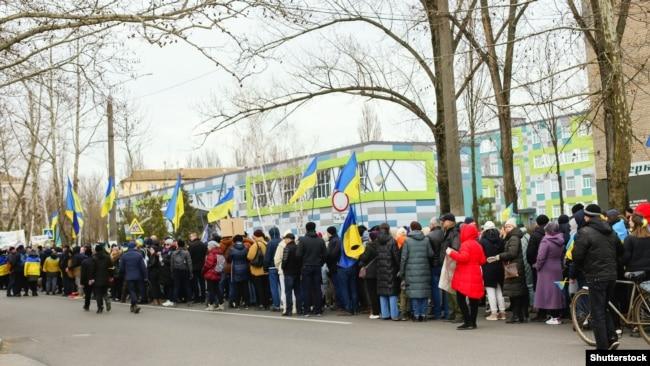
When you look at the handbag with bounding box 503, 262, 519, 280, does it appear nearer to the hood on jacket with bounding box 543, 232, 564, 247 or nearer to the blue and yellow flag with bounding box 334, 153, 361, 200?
the hood on jacket with bounding box 543, 232, 564, 247

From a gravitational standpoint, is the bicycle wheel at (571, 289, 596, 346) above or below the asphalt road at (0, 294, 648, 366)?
above

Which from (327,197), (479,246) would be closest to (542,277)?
(479,246)

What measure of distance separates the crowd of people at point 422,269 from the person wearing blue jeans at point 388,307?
24 millimetres

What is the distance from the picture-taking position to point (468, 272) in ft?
44.9

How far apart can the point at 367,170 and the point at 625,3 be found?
38.9m

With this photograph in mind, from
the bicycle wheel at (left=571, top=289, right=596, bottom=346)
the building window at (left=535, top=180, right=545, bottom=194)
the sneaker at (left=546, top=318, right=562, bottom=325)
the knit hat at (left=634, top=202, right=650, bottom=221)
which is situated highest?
the building window at (left=535, top=180, right=545, bottom=194)

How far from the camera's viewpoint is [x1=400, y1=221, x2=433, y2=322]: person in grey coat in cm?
1541

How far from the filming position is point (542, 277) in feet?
46.4

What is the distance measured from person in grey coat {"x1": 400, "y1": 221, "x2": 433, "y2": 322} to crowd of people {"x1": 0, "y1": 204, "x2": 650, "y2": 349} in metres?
0.02

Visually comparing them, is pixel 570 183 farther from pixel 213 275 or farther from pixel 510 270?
pixel 510 270

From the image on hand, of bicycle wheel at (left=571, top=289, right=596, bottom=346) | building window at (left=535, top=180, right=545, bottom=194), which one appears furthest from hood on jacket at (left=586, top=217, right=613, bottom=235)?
building window at (left=535, top=180, right=545, bottom=194)

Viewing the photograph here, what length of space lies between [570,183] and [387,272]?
60.6m

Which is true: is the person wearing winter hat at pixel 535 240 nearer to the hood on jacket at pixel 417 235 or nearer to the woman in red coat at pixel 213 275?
the hood on jacket at pixel 417 235

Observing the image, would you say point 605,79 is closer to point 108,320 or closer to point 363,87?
point 363,87
